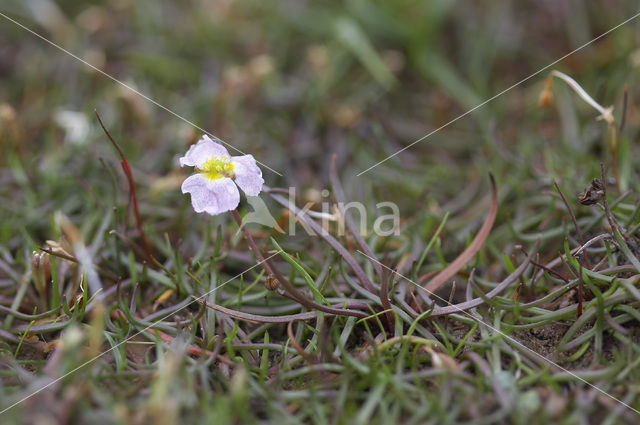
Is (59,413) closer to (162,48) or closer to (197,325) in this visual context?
(197,325)

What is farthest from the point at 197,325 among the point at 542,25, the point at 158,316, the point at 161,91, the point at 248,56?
the point at 542,25

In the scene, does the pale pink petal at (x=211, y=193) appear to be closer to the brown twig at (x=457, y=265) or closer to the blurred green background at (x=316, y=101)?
the blurred green background at (x=316, y=101)

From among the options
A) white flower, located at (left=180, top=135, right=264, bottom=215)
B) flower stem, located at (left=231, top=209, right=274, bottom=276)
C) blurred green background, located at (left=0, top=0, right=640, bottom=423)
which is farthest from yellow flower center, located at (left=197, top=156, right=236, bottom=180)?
blurred green background, located at (left=0, top=0, right=640, bottom=423)

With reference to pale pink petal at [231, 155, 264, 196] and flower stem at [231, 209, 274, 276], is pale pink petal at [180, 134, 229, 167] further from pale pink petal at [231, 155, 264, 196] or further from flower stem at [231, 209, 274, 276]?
flower stem at [231, 209, 274, 276]

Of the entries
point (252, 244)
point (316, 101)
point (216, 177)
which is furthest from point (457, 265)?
point (316, 101)

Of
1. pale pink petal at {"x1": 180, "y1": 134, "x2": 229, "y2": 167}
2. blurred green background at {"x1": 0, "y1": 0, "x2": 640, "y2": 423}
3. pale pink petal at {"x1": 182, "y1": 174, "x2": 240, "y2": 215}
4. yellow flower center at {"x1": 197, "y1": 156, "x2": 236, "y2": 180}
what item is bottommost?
pale pink petal at {"x1": 182, "y1": 174, "x2": 240, "y2": 215}

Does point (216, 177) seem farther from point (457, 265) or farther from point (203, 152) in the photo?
point (457, 265)

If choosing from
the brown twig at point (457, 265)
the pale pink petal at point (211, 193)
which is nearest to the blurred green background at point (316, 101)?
the brown twig at point (457, 265)
